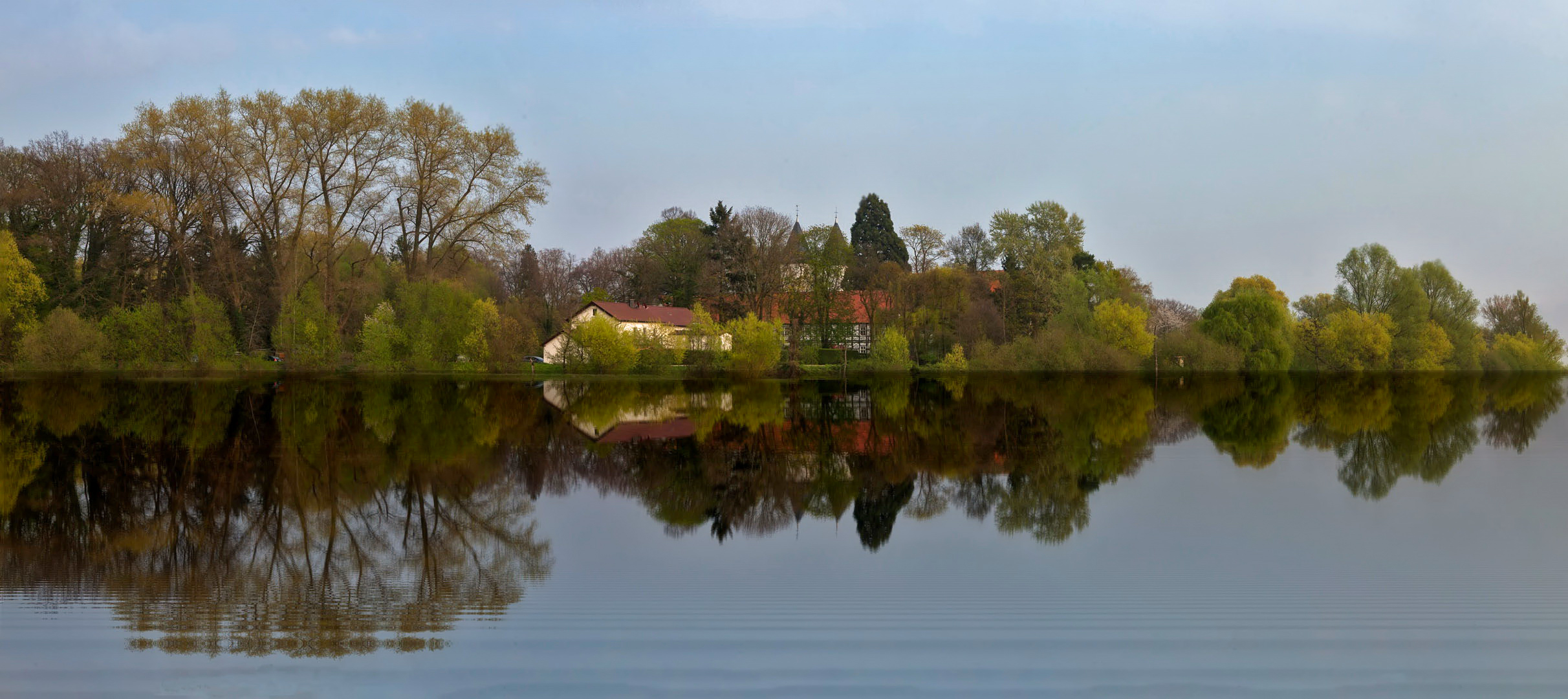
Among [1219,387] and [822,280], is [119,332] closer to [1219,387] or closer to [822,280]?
[822,280]

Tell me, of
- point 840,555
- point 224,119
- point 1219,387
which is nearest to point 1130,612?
point 840,555

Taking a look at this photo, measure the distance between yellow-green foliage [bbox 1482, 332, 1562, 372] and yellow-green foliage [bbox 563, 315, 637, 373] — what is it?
4923 centimetres

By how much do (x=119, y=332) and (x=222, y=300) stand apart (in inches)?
156

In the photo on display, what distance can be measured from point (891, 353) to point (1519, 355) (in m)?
39.3

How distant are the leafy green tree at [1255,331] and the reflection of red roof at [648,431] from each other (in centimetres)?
3602

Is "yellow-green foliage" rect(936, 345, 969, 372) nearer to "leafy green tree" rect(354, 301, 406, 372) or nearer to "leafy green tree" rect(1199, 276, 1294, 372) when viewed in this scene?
"leafy green tree" rect(1199, 276, 1294, 372)

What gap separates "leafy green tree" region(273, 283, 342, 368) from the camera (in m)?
35.9

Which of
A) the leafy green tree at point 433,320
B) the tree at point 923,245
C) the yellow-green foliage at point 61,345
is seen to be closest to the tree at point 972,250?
the tree at point 923,245

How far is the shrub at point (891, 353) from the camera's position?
41.4 m

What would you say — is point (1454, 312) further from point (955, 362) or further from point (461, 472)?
point (461, 472)

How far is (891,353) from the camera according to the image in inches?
1635

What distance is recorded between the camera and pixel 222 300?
3788cm

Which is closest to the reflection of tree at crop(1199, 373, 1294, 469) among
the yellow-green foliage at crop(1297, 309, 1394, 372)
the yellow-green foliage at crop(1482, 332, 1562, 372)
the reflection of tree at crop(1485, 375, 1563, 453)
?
the reflection of tree at crop(1485, 375, 1563, 453)

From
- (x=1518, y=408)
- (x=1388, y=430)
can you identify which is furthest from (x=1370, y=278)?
(x=1388, y=430)
